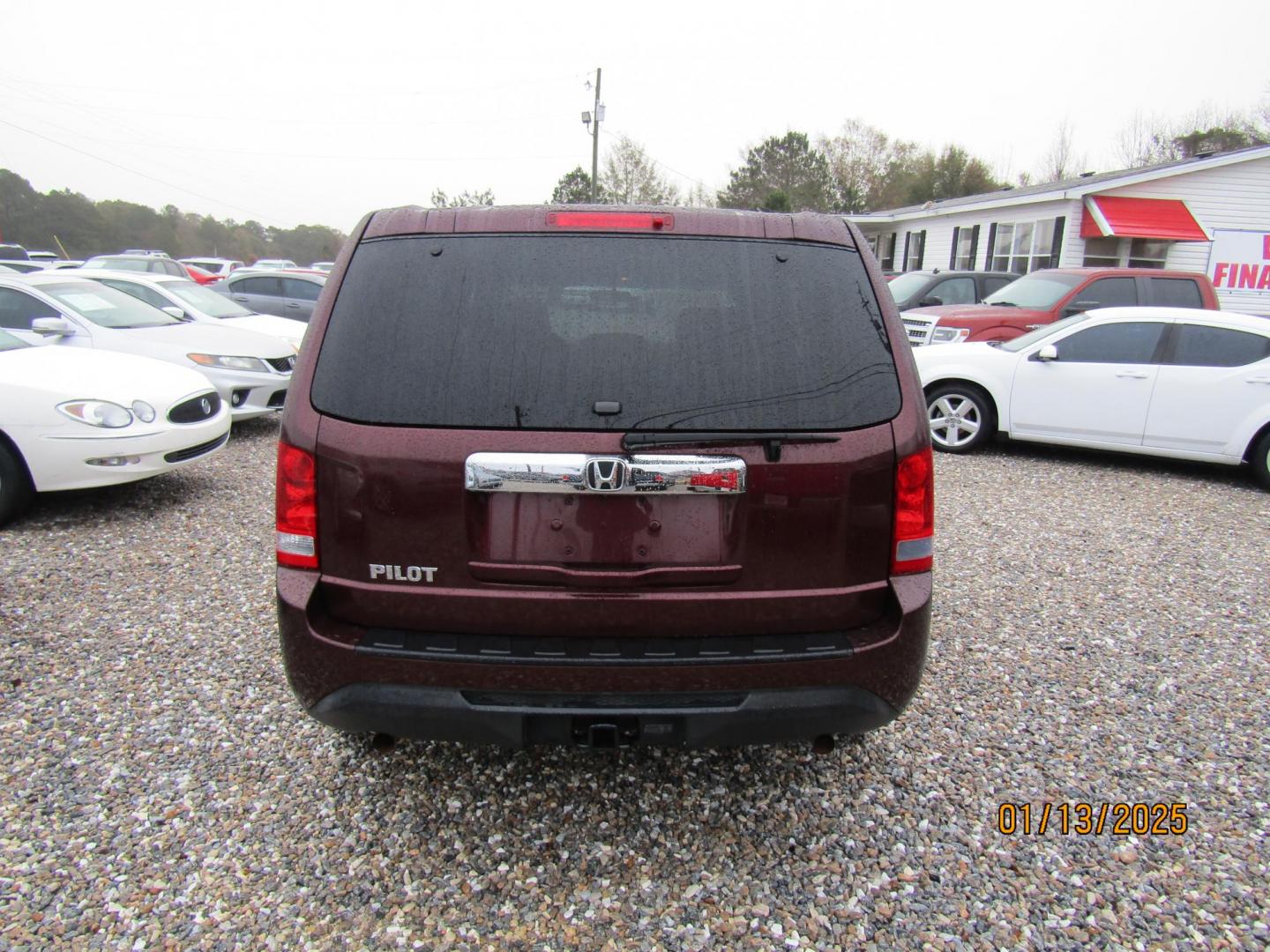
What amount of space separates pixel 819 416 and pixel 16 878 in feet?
8.44

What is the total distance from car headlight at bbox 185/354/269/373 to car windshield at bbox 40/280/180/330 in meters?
0.87

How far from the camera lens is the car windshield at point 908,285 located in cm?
1370

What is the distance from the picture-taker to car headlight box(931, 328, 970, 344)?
410 inches

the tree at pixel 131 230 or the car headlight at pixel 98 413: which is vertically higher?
the tree at pixel 131 230

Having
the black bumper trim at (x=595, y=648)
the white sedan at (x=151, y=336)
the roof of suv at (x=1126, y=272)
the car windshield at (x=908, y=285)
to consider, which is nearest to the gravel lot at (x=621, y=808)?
the black bumper trim at (x=595, y=648)

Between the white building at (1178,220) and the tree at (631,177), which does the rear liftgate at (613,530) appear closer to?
the white building at (1178,220)

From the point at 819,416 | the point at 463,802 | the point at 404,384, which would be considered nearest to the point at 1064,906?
the point at 819,416

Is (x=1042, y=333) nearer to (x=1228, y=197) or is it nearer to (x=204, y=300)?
(x=204, y=300)

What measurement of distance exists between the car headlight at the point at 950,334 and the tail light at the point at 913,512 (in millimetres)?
8854

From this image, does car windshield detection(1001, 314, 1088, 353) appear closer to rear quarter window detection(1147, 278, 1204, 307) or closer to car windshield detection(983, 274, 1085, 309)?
car windshield detection(983, 274, 1085, 309)

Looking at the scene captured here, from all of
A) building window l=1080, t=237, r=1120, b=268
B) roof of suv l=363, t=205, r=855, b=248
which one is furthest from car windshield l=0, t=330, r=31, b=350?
building window l=1080, t=237, r=1120, b=268

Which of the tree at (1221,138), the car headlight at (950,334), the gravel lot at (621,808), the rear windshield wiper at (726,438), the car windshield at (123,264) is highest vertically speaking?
the tree at (1221,138)

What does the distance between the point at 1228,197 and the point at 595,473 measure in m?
23.2
